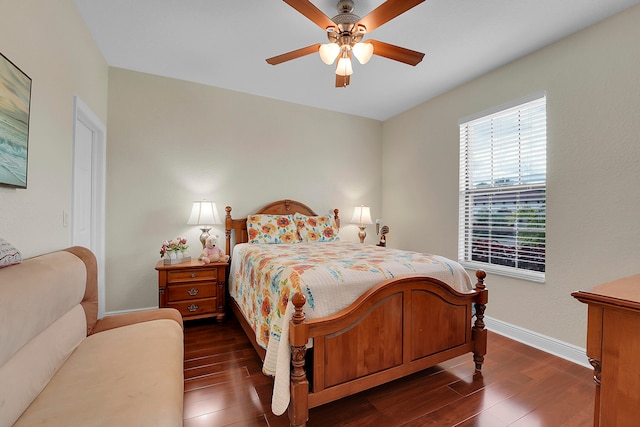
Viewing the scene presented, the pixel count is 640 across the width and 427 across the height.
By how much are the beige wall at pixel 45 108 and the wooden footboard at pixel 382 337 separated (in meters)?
1.52

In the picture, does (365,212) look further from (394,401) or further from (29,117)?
(29,117)

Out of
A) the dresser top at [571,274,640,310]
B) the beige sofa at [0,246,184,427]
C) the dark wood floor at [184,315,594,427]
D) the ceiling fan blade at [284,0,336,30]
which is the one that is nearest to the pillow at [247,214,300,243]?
the dark wood floor at [184,315,594,427]

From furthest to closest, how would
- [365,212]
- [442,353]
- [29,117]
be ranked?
[365,212] → [442,353] → [29,117]

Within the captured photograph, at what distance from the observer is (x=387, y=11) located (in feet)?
5.37

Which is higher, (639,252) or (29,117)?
(29,117)

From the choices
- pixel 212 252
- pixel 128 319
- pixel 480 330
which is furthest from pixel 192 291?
pixel 480 330

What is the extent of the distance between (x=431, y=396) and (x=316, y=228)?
2198 mm

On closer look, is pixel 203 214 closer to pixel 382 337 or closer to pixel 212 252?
pixel 212 252

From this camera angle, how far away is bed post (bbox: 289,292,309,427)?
141 centimetres

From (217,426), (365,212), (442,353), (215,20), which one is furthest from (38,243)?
(365,212)

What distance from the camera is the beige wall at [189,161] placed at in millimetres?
2994

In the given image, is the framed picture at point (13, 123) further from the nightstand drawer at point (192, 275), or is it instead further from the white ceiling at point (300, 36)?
the nightstand drawer at point (192, 275)

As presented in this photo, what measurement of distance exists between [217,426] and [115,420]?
2.60 ft

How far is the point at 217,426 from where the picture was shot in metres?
1.52
